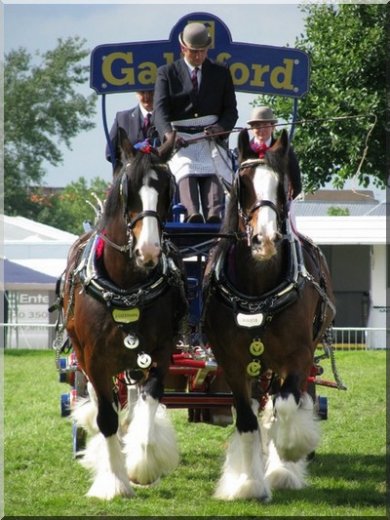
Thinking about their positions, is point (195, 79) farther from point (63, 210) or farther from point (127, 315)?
point (63, 210)

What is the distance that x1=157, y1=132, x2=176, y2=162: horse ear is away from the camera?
743 cm

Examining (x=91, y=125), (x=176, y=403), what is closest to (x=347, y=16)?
(x=176, y=403)

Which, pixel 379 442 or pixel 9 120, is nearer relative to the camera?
pixel 379 442

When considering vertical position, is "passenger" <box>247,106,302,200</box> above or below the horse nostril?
above

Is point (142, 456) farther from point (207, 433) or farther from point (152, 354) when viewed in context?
point (207, 433)

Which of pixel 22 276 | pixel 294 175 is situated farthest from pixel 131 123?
pixel 22 276

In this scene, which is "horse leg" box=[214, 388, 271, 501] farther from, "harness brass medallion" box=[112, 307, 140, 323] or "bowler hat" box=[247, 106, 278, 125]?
"bowler hat" box=[247, 106, 278, 125]

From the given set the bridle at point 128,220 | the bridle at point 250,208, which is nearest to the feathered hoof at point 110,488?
the bridle at point 128,220

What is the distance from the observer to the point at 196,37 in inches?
330

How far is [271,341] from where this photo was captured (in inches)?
301

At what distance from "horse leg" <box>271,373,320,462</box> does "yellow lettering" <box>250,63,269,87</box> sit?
2698 mm

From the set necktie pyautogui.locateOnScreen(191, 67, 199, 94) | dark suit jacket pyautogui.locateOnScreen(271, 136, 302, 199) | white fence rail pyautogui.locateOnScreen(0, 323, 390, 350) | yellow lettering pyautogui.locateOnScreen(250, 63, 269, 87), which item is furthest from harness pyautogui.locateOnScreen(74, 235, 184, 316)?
white fence rail pyautogui.locateOnScreen(0, 323, 390, 350)

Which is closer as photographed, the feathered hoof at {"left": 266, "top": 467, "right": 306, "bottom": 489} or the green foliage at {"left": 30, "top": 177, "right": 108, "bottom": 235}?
the feathered hoof at {"left": 266, "top": 467, "right": 306, "bottom": 489}

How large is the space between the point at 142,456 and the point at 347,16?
15.5m
